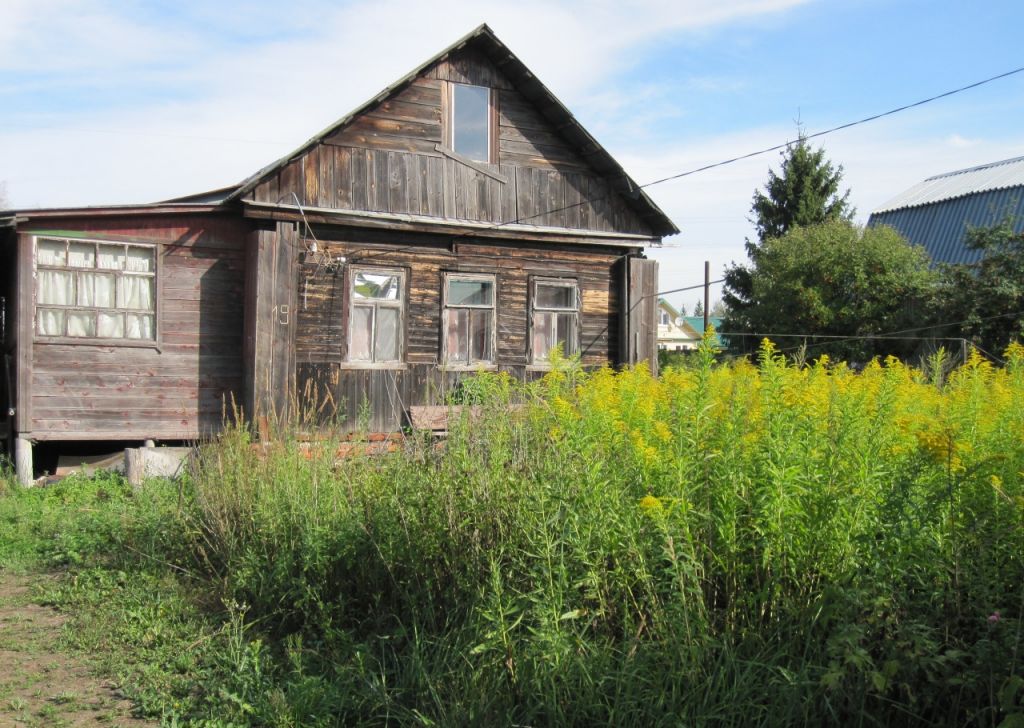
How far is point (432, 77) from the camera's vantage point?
45.4ft

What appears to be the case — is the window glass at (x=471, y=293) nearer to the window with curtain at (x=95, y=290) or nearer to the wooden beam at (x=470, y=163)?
the wooden beam at (x=470, y=163)

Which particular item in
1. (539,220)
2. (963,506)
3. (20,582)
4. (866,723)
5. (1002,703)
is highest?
(539,220)

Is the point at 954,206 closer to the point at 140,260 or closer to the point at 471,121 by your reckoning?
the point at 471,121

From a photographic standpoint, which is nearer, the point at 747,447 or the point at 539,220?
the point at 747,447

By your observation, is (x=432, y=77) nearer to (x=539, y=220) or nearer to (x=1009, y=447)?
(x=539, y=220)

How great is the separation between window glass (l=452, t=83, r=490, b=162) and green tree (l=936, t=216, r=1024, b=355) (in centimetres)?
1009

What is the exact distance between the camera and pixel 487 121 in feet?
47.1

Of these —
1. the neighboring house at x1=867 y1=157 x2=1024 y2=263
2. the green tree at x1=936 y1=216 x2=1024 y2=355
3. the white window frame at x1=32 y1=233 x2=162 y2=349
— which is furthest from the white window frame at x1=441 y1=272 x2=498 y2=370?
the neighboring house at x1=867 y1=157 x2=1024 y2=263

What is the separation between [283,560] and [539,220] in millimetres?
9332

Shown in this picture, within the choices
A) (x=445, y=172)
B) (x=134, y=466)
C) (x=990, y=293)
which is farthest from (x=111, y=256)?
(x=990, y=293)

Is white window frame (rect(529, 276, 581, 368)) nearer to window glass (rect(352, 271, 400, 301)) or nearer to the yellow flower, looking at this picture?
window glass (rect(352, 271, 400, 301))

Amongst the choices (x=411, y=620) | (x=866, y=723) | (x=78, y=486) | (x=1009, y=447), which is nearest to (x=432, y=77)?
(x=78, y=486)

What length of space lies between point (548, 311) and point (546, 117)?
3.04m

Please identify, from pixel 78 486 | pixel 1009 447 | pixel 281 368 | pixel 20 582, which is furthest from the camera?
pixel 281 368
